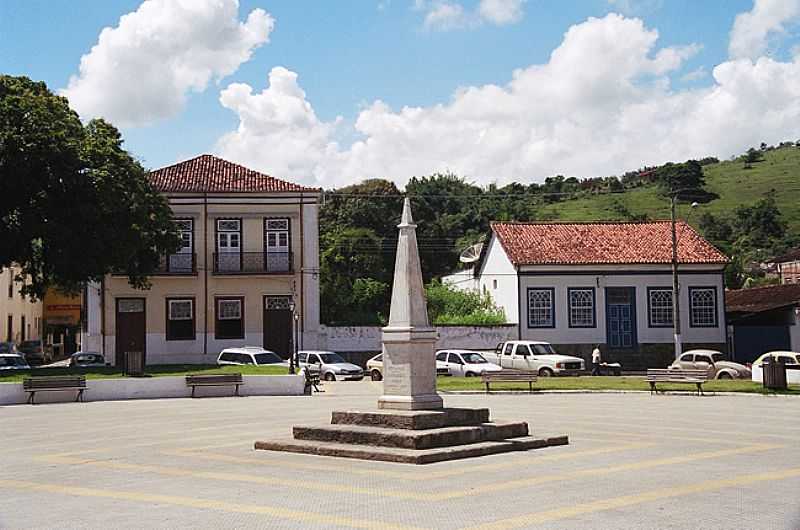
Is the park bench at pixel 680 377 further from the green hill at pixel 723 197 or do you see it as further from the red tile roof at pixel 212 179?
the green hill at pixel 723 197

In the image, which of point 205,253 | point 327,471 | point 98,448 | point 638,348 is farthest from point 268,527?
point 638,348

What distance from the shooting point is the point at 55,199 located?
111ft

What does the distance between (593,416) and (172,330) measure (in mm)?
27216

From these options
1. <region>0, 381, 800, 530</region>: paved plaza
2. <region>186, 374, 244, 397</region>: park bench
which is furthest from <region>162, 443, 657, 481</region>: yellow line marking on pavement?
<region>186, 374, 244, 397</region>: park bench

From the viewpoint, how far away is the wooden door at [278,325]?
4397 centimetres

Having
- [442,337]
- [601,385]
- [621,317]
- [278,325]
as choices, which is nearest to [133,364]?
[278,325]

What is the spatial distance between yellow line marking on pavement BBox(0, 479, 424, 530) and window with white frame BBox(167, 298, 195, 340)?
3165 centimetres

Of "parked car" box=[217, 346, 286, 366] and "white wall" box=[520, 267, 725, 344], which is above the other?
"white wall" box=[520, 267, 725, 344]

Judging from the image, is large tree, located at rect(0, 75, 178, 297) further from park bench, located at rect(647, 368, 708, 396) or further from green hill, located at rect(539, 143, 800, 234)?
green hill, located at rect(539, 143, 800, 234)

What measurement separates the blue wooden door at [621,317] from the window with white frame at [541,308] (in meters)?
2.79

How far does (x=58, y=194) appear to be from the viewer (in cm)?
3381

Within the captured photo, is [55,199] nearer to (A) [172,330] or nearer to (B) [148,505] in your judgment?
(A) [172,330]

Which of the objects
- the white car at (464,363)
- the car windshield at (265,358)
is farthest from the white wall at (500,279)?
the car windshield at (265,358)

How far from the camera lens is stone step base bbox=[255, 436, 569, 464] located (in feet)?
43.9
